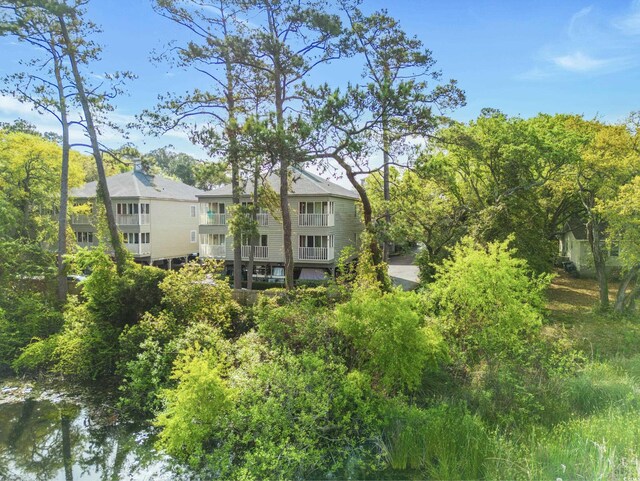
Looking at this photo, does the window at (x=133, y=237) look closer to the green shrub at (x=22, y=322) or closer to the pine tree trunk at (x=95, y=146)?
the pine tree trunk at (x=95, y=146)

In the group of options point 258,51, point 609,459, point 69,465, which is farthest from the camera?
point 258,51

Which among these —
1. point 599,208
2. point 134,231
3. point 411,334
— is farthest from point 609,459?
point 134,231

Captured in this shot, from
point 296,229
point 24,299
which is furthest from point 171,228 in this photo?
point 24,299

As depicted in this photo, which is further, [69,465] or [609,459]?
[69,465]

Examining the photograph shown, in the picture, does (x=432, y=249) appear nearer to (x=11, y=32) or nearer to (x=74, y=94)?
(x=74, y=94)

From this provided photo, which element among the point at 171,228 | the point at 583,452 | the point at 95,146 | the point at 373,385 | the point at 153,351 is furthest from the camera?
the point at 171,228

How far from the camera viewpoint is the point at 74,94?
1459 cm

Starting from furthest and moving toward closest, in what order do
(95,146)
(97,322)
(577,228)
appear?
1. (577,228)
2. (95,146)
3. (97,322)

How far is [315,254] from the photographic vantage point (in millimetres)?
23953

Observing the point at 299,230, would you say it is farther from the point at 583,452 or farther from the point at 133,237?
the point at 583,452

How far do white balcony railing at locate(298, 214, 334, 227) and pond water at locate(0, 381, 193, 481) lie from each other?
15292mm

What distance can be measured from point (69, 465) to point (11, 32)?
1385 cm

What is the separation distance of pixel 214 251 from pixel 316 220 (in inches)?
283

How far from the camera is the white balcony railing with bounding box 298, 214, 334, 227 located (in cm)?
2358
